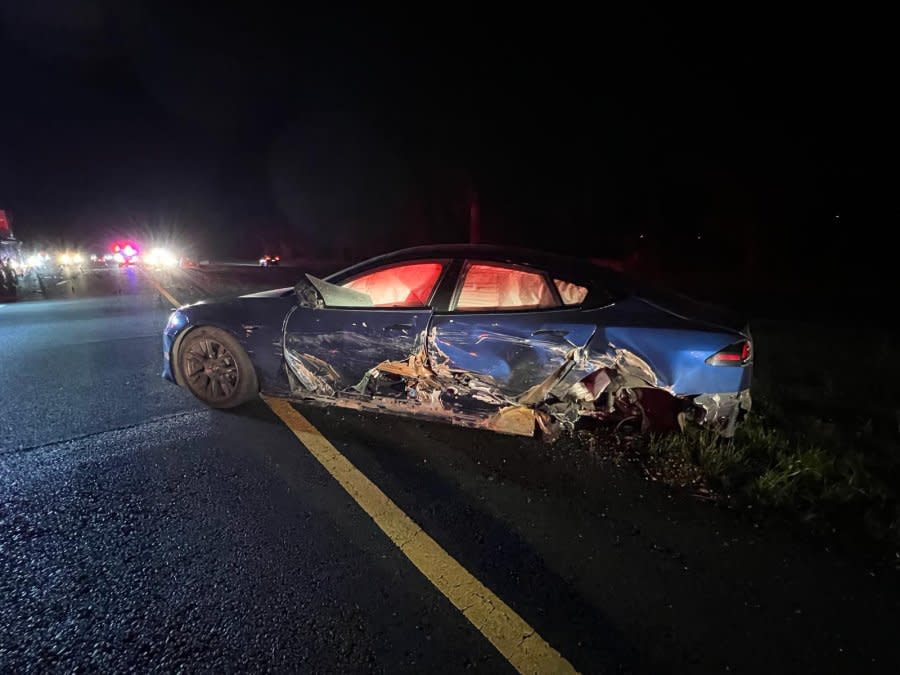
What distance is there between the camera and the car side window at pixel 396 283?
3.85m

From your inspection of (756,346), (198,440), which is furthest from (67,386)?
(756,346)

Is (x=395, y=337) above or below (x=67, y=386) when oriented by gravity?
above

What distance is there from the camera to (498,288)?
3326 millimetres

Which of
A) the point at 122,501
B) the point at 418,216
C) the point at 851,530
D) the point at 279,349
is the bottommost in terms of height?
the point at 851,530

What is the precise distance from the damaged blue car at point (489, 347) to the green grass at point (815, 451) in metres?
Result: 0.24

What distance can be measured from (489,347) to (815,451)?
2.11 m

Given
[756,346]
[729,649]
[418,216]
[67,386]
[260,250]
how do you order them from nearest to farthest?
[729,649]
[67,386]
[756,346]
[418,216]
[260,250]

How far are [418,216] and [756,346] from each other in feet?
140

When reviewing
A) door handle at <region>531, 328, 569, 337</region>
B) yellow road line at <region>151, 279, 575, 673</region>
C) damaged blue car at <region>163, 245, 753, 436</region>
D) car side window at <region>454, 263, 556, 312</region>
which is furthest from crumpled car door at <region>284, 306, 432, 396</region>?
door handle at <region>531, 328, 569, 337</region>

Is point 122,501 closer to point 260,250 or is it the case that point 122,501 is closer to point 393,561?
point 393,561

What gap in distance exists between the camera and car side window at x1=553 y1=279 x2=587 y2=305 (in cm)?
305

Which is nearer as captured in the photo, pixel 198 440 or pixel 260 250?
pixel 198 440

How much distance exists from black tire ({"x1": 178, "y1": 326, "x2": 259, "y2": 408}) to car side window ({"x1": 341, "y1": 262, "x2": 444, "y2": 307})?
1034 millimetres

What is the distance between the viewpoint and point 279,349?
354 cm
